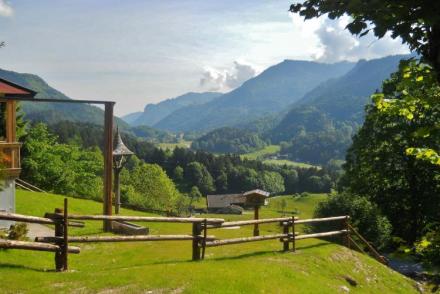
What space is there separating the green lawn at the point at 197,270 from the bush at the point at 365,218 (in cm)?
1094

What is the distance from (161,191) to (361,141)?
5945 cm

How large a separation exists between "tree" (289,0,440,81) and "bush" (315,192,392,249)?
94.7ft

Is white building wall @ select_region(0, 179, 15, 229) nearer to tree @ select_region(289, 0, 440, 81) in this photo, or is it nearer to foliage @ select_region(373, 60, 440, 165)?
foliage @ select_region(373, 60, 440, 165)

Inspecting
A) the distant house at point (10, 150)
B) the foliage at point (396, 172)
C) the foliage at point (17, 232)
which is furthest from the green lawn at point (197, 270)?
the foliage at point (396, 172)

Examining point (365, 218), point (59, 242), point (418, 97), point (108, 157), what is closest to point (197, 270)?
point (59, 242)

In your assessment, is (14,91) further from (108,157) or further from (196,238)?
(196,238)

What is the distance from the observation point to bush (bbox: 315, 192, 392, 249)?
3334 cm

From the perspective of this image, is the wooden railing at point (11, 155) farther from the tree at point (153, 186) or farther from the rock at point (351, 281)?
the tree at point (153, 186)

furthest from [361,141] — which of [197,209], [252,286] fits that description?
[197,209]

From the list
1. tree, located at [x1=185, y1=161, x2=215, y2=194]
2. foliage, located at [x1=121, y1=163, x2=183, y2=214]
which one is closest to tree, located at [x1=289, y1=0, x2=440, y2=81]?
foliage, located at [x1=121, y1=163, x2=183, y2=214]

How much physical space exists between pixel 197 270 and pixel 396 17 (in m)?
11.6

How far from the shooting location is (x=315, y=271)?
18047 mm

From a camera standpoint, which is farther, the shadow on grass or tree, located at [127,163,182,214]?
tree, located at [127,163,182,214]

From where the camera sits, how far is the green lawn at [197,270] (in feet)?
42.3
